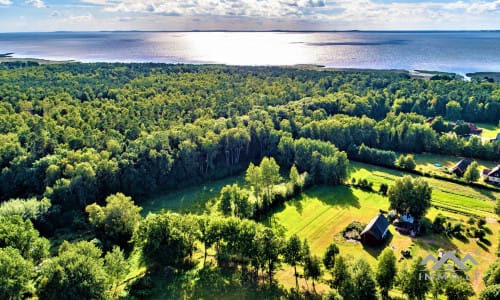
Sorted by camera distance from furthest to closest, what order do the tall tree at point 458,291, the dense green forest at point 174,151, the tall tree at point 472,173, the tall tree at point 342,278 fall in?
1. the tall tree at point 472,173
2. the dense green forest at point 174,151
3. the tall tree at point 342,278
4. the tall tree at point 458,291

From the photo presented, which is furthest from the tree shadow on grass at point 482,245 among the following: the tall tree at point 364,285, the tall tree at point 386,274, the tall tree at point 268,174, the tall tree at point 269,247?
the tall tree at point 268,174

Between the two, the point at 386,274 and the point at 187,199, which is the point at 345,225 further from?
the point at 187,199

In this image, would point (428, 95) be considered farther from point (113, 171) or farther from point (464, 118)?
point (113, 171)

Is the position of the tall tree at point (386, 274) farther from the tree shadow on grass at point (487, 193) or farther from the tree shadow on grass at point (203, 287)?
the tree shadow on grass at point (487, 193)

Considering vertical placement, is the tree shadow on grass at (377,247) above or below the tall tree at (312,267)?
below

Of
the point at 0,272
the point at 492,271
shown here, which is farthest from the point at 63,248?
the point at 492,271

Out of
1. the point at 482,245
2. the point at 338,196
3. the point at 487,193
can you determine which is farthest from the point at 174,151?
the point at 487,193
